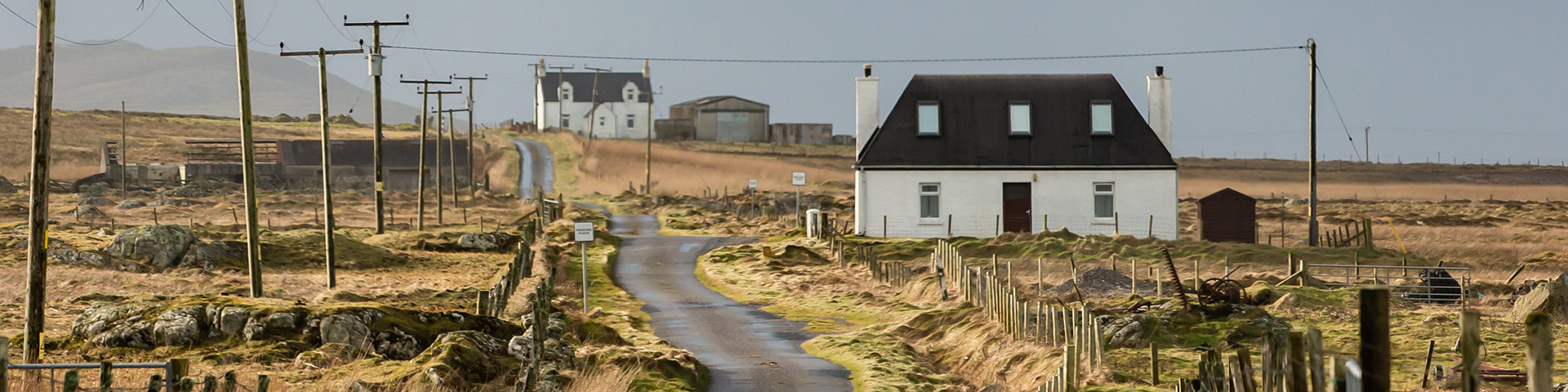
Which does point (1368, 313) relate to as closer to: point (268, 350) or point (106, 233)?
point (268, 350)

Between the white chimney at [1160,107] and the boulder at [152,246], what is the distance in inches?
1229

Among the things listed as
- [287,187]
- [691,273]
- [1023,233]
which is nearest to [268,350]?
[691,273]

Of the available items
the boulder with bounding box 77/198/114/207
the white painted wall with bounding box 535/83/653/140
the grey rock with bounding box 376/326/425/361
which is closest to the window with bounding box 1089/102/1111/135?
the grey rock with bounding box 376/326/425/361

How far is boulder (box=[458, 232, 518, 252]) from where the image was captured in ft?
169

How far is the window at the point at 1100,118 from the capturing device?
1971 inches

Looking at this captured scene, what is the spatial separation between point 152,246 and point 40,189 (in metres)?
19.6

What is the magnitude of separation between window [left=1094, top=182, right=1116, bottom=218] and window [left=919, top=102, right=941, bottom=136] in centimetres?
574

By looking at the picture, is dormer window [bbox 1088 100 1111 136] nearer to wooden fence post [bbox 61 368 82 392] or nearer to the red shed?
the red shed

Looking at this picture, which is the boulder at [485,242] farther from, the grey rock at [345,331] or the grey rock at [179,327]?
the grey rock at [345,331]

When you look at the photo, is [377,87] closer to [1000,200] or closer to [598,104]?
[1000,200]

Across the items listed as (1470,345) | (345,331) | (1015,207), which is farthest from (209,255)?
(1470,345)

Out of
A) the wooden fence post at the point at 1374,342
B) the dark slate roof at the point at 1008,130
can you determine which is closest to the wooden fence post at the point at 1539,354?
the wooden fence post at the point at 1374,342

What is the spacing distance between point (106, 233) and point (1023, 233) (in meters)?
27.7

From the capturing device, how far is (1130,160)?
161 ft
